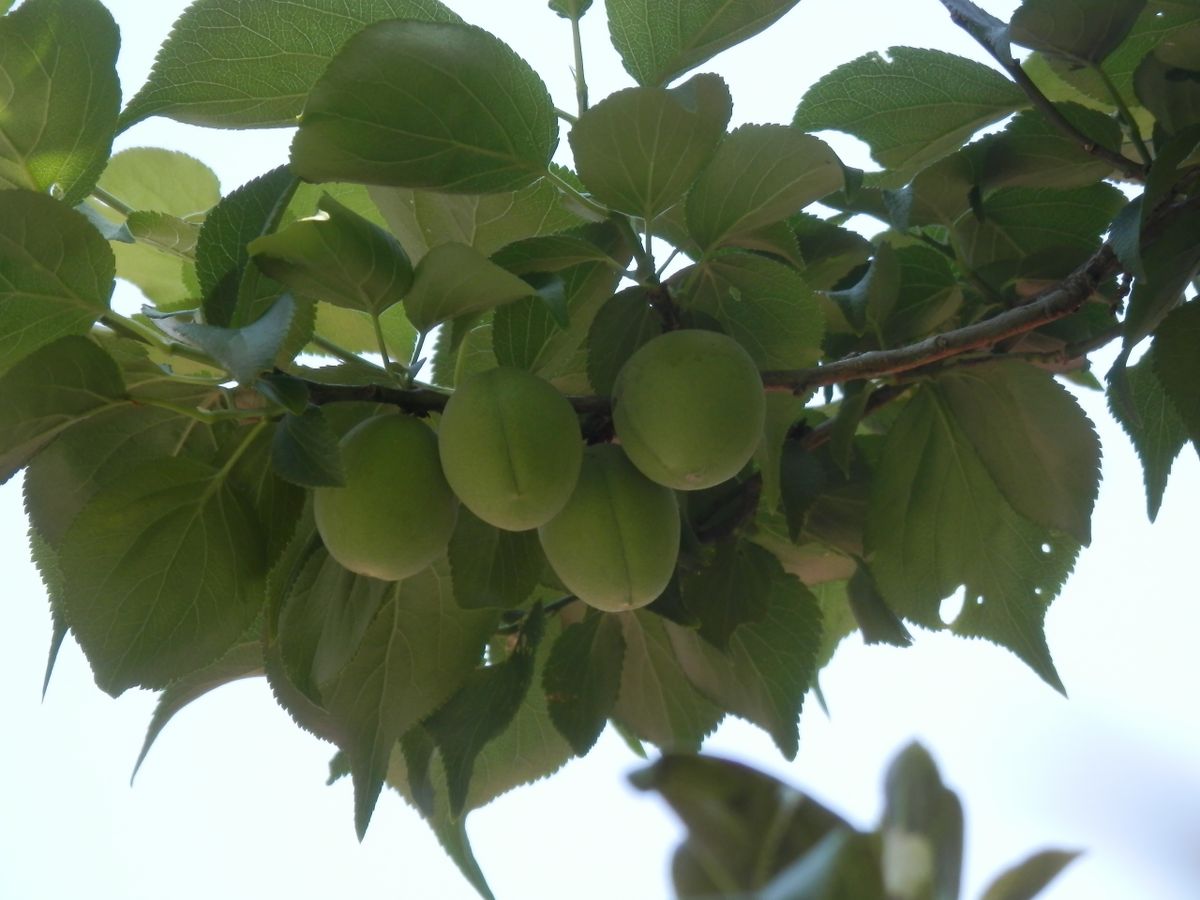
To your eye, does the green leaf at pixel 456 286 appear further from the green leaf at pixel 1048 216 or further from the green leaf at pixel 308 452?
the green leaf at pixel 1048 216

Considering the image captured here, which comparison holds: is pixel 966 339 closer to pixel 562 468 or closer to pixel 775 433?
pixel 775 433

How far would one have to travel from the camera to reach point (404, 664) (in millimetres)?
822

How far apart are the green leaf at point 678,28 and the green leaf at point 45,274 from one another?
0.35 m

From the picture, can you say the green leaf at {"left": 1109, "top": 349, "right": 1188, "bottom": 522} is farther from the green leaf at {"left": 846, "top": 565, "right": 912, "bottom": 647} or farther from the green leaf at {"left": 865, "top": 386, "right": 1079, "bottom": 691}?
the green leaf at {"left": 846, "top": 565, "right": 912, "bottom": 647}

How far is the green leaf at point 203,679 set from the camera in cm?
90

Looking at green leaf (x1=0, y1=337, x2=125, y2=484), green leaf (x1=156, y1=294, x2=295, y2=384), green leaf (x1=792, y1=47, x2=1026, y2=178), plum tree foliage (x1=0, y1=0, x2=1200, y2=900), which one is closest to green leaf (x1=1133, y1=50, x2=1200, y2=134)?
plum tree foliage (x1=0, y1=0, x2=1200, y2=900)

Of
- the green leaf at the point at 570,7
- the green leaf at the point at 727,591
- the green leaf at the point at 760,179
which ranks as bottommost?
the green leaf at the point at 727,591

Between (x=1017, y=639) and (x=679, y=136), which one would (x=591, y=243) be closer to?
(x=679, y=136)

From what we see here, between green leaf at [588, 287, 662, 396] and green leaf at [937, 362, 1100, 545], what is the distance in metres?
0.23

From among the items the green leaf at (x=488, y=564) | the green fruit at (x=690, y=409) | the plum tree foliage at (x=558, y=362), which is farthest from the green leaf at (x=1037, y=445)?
the green leaf at (x=488, y=564)

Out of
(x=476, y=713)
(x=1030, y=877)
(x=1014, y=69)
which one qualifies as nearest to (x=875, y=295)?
(x=1014, y=69)

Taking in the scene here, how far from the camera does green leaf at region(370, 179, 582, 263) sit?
84 cm

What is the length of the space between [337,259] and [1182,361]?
52 cm

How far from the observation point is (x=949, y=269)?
0.91m
